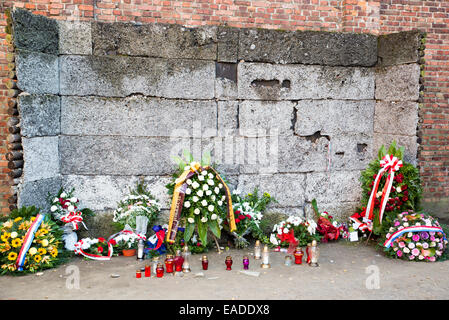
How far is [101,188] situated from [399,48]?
472 centimetres

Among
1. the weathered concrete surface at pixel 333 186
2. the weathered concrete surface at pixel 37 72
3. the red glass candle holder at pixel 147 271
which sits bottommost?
the red glass candle holder at pixel 147 271

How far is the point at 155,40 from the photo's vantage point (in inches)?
225

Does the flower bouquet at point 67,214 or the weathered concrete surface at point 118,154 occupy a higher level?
the weathered concrete surface at point 118,154

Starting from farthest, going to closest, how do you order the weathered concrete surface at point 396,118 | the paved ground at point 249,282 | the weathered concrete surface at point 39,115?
the weathered concrete surface at point 396,118, the weathered concrete surface at point 39,115, the paved ground at point 249,282

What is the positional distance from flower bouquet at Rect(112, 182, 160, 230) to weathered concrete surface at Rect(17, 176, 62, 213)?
2.83 feet

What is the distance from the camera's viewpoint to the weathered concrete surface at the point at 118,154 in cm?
567

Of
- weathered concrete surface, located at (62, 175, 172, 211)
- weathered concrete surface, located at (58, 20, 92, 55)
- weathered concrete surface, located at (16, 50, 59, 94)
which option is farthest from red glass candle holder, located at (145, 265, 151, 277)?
weathered concrete surface, located at (58, 20, 92, 55)

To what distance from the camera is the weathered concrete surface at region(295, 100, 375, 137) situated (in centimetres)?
625

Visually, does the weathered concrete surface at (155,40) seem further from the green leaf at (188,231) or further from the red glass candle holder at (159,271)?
the red glass candle holder at (159,271)

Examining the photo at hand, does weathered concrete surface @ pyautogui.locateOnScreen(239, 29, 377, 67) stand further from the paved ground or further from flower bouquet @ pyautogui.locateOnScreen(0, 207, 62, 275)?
flower bouquet @ pyautogui.locateOnScreen(0, 207, 62, 275)

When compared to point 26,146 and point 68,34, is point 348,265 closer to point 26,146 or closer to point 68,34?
point 26,146

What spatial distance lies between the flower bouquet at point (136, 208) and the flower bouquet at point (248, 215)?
112 cm

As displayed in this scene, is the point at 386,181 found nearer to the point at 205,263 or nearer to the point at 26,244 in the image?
the point at 205,263

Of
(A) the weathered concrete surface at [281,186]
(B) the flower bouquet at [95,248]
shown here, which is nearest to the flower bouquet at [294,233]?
(A) the weathered concrete surface at [281,186]
